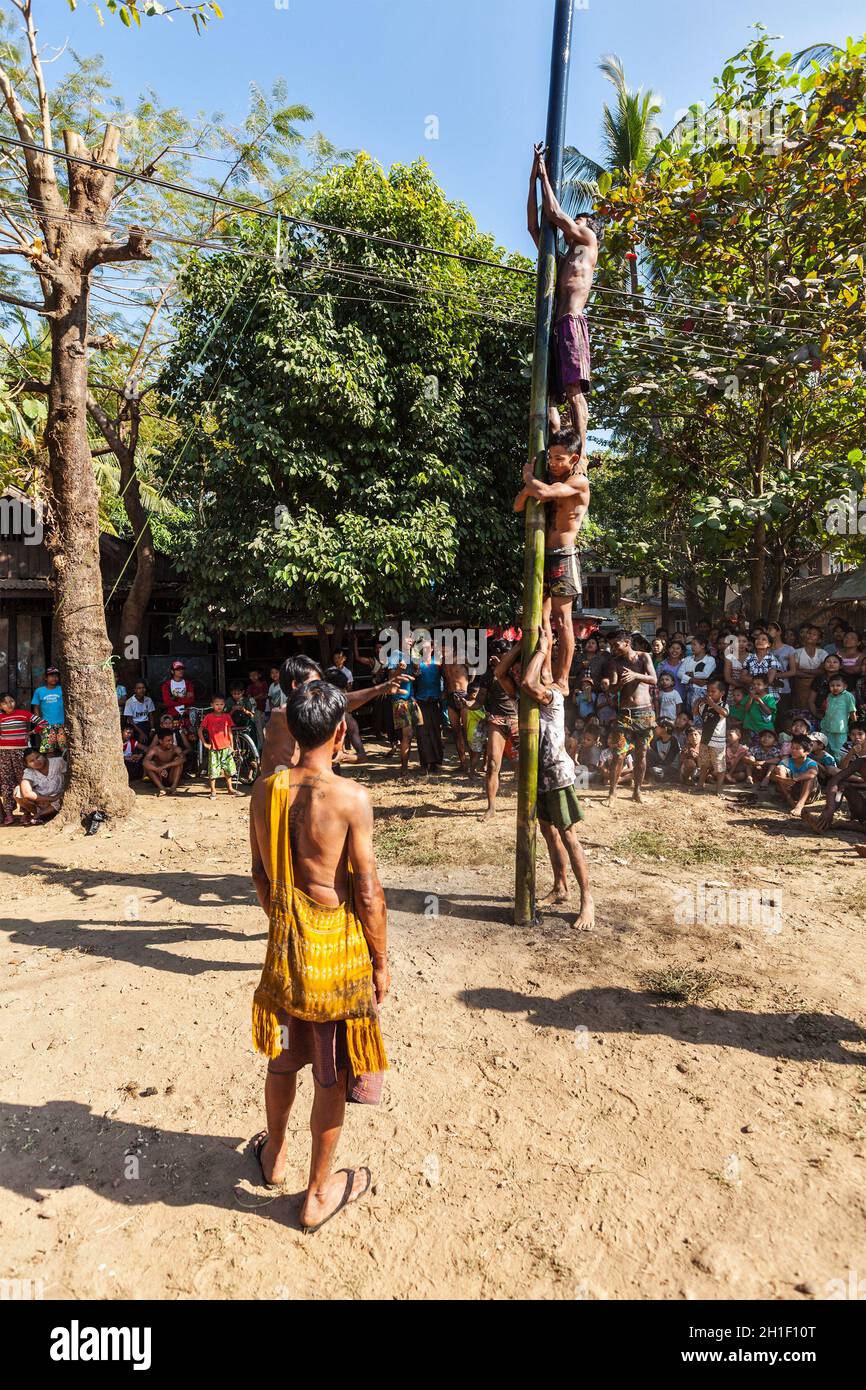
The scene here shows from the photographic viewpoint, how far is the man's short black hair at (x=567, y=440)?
16.3 feet

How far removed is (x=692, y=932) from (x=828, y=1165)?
223 cm

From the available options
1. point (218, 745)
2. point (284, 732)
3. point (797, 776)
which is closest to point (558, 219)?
point (284, 732)

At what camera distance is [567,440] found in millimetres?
4984

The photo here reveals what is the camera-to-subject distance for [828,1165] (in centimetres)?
287

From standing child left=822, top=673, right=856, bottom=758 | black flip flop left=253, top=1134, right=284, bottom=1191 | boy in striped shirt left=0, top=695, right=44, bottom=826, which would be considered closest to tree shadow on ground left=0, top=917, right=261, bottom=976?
black flip flop left=253, top=1134, right=284, bottom=1191

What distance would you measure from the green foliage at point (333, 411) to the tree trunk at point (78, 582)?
6.31ft

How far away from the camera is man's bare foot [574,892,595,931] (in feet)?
16.8

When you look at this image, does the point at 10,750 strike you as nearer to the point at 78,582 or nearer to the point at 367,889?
the point at 78,582

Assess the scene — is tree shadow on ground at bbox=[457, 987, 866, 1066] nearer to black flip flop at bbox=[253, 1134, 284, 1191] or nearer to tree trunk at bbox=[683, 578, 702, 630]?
black flip flop at bbox=[253, 1134, 284, 1191]

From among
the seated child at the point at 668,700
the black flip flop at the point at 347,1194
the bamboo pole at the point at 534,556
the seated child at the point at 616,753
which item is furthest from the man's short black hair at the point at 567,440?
the seated child at the point at 668,700

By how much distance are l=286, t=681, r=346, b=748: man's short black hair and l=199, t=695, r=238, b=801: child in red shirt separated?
8.00m

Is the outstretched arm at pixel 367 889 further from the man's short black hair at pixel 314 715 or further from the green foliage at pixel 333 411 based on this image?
the green foliage at pixel 333 411

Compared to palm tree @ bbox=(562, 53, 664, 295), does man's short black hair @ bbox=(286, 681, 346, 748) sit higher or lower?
lower

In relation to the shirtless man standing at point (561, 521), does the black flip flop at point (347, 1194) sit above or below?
below
